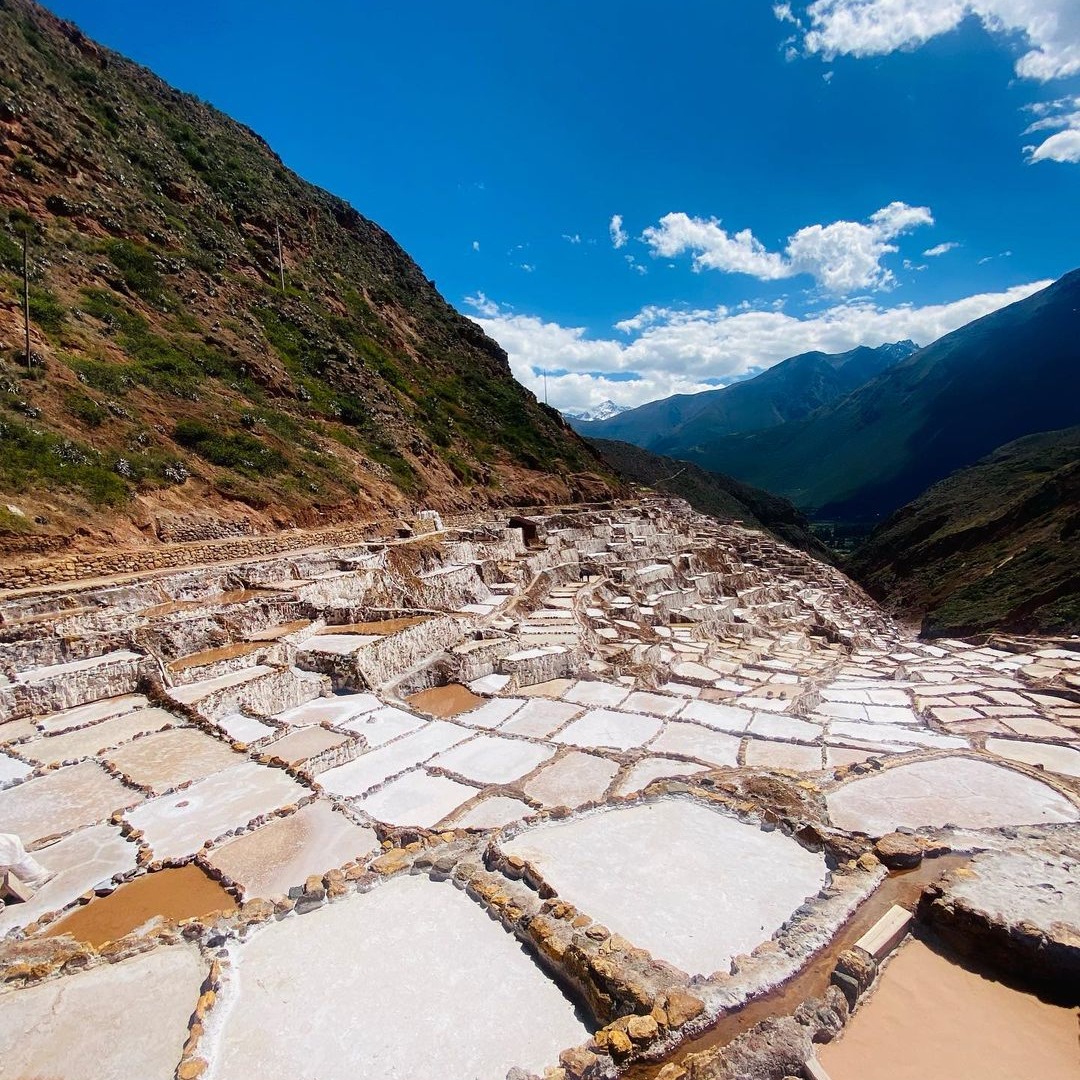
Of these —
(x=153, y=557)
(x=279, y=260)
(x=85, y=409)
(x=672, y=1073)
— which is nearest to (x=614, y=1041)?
(x=672, y=1073)

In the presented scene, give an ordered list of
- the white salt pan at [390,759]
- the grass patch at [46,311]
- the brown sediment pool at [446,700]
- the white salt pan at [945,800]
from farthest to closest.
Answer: the grass patch at [46,311], the brown sediment pool at [446,700], the white salt pan at [390,759], the white salt pan at [945,800]

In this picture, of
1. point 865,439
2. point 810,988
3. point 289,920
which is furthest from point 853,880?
point 865,439

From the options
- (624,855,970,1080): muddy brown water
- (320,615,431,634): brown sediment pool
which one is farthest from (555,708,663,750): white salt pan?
(320,615,431,634): brown sediment pool

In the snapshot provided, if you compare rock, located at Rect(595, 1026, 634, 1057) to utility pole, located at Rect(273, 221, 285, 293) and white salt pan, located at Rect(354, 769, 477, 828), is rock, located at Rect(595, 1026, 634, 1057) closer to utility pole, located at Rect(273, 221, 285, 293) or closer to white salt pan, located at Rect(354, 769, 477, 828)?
white salt pan, located at Rect(354, 769, 477, 828)

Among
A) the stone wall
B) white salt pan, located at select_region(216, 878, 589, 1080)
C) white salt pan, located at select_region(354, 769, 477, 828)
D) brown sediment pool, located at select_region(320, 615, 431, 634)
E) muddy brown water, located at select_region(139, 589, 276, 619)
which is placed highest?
the stone wall

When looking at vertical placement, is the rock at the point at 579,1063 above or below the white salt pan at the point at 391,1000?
above

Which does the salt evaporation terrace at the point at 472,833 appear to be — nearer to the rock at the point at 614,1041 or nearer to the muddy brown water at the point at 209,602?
the rock at the point at 614,1041

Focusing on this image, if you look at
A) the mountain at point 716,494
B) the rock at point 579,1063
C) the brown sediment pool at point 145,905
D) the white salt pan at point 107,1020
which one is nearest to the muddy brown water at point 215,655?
the brown sediment pool at point 145,905
